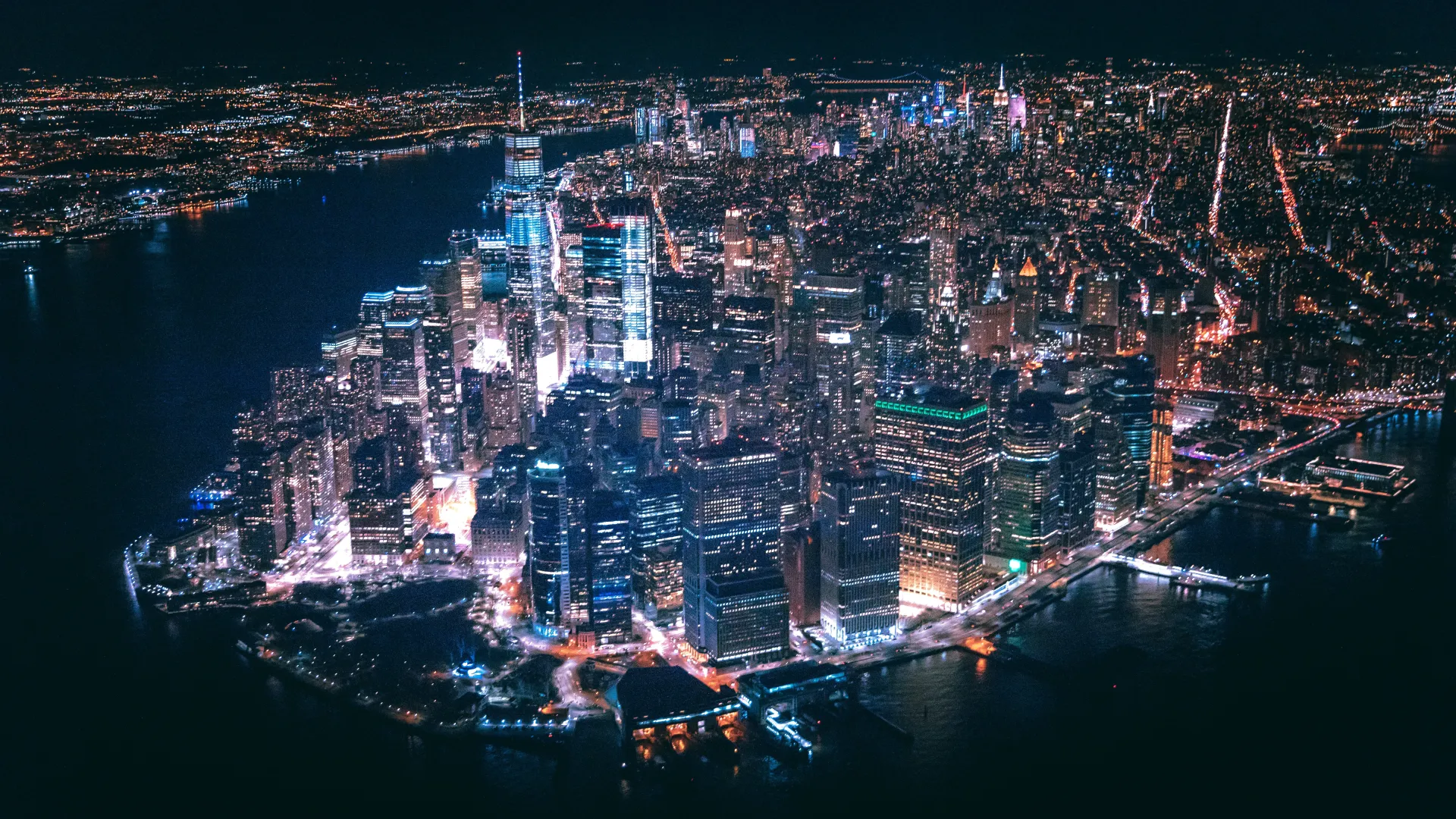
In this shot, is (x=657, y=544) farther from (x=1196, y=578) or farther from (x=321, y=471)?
Answer: (x=1196, y=578)

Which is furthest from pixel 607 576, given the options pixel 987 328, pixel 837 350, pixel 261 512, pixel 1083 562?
pixel 987 328

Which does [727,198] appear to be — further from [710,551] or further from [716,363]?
[710,551]

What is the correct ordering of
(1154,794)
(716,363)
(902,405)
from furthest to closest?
1. (716,363)
2. (902,405)
3. (1154,794)

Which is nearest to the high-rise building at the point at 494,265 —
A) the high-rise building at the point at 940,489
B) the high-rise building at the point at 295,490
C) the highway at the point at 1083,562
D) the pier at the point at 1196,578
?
the high-rise building at the point at 295,490

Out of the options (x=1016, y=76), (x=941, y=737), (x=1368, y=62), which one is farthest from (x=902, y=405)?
(x=1016, y=76)

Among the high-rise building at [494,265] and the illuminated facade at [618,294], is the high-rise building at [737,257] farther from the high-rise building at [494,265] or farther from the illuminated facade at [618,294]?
the high-rise building at [494,265]

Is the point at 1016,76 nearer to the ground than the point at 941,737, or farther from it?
farther from it
